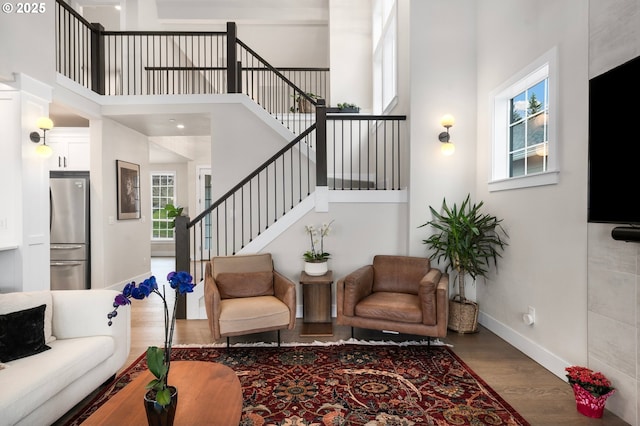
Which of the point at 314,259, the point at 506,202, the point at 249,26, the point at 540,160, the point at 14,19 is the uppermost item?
the point at 249,26

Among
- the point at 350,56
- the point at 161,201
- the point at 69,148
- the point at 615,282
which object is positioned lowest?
the point at 615,282

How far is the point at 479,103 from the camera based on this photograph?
163 inches

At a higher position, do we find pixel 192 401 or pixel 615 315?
pixel 615 315

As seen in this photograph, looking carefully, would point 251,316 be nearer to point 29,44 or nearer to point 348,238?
point 348,238

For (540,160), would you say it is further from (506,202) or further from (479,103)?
(479,103)

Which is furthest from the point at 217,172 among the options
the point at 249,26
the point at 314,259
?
the point at 249,26

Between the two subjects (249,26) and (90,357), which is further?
(249,26)

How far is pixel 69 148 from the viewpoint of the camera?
5480 millimetres

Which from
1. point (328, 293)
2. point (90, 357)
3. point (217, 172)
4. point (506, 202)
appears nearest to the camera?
point (90, 357)

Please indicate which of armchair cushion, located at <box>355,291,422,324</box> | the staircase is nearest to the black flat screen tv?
armchair cushion, located at <box>355,291,422,324</box>

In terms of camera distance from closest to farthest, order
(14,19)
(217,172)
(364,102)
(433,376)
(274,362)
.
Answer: (433,376), (274,362), (14,19), (217,172), (364,102)

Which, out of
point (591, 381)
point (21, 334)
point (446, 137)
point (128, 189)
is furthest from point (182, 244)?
point (591, 381)

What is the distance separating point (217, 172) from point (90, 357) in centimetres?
355

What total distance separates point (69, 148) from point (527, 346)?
22.6 feet
